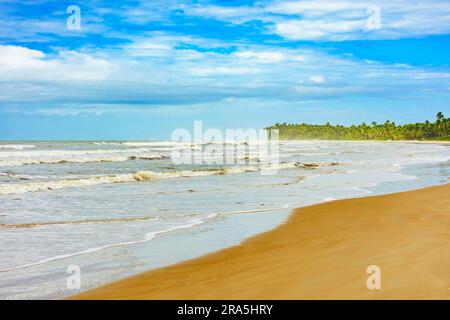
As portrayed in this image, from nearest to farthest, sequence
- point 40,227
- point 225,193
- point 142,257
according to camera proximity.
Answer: point 142,257 → point 40,227 → point 225,193

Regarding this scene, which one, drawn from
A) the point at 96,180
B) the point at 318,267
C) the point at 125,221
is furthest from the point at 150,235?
the point at 96,180

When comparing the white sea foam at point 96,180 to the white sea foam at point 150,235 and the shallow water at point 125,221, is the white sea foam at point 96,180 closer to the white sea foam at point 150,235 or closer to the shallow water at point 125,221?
the shallow water at point 125,221

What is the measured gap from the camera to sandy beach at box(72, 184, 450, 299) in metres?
5.36

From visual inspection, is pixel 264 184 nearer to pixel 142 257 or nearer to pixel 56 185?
pixel 56 185

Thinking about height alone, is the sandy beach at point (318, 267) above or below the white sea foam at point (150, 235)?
above

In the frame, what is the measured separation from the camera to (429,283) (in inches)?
212

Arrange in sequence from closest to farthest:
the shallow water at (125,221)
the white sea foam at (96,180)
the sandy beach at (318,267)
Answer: the sandy beach at (318,267) < the shallow water at (125,221) < the white sea foam at (96,180)

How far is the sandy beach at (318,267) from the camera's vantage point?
17.6 feet

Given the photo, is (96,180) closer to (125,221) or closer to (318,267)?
(125,221)

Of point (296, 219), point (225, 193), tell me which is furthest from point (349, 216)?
point (225, 193)

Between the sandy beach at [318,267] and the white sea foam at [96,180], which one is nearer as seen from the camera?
the sandy beach at [318,267]

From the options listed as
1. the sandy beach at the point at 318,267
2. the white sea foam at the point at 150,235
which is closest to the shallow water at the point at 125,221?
the white sea foam at the point at 150,235

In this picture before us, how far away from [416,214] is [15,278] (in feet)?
26.7

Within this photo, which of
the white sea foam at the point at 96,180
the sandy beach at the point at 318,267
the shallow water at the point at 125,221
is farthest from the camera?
the white sea foam at the point at 96,180
